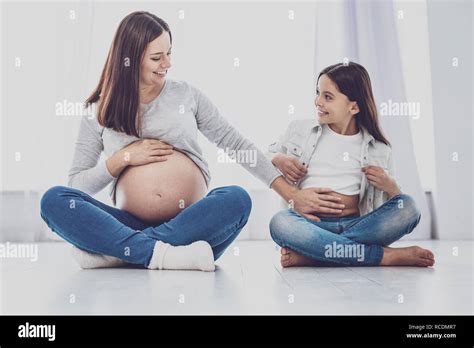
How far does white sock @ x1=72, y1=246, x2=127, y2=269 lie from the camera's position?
5.90 ft

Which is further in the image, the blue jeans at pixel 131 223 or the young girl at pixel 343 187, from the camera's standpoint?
the young girl at pixel 343 187

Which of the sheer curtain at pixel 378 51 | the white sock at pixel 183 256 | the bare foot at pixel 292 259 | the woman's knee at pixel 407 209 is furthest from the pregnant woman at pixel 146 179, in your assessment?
the sheer curtain at pixel 378 51

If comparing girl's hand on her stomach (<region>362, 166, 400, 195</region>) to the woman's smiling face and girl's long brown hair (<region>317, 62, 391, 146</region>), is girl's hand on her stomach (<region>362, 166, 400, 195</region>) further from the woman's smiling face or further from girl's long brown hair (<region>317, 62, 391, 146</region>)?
the woman's smiling face

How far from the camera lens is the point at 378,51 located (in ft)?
9.92

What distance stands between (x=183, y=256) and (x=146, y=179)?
0.24 m

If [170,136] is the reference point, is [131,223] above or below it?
below

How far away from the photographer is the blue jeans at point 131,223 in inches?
67.0

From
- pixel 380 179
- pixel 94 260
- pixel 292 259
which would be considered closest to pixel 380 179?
pixel 380 179

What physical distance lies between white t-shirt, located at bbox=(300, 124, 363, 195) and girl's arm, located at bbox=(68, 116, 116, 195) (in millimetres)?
559
